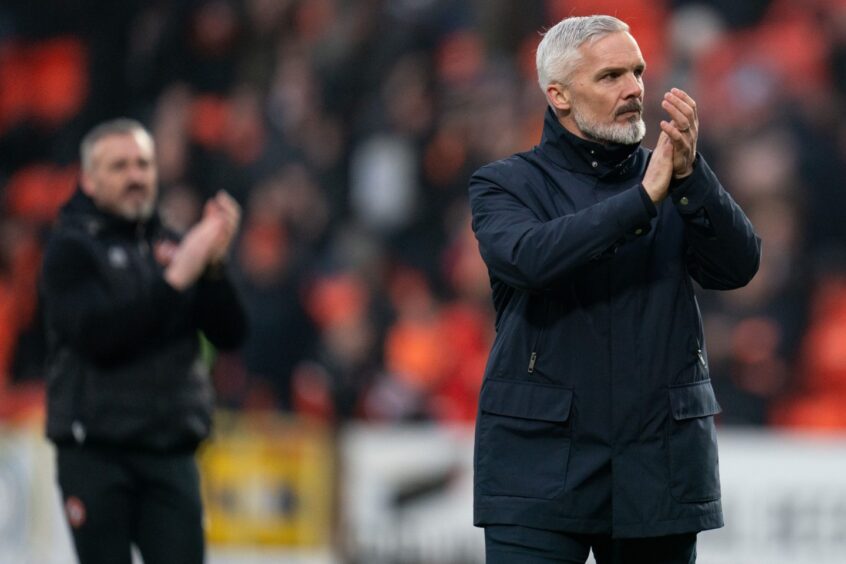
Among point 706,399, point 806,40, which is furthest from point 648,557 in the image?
point 806,40

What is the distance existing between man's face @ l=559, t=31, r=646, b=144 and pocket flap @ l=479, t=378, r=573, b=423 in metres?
0.58

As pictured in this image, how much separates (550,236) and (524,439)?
46 cm

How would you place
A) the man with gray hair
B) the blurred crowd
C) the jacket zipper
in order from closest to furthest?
the man with gray hair, the jacket zipper, the blurred crowd

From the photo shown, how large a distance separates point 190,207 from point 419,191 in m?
1.76

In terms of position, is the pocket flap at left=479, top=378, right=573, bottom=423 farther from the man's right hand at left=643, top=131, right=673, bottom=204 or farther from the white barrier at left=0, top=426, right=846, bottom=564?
the white barrier at left=0, top=426, right=846, bottom=564

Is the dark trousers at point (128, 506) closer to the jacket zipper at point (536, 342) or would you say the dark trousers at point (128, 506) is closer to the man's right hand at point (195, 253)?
the man's right hand at point (195, 253)

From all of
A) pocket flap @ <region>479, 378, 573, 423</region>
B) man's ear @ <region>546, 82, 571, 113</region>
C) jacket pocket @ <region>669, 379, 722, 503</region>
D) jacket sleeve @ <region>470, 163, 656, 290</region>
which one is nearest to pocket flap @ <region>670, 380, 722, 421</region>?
jacket pocket @ <region>669, 379, 722, 503</region>

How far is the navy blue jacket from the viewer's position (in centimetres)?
317

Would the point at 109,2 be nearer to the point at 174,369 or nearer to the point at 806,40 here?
the point at 806,40

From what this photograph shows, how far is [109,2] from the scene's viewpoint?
11.1m

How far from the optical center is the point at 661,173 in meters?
3.11

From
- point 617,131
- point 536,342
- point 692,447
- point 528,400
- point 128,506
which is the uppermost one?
point 617,131

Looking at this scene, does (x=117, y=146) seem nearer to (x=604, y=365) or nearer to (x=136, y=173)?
(x=136, y=173)

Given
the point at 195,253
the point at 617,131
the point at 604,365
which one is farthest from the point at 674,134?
the point at 195,253
